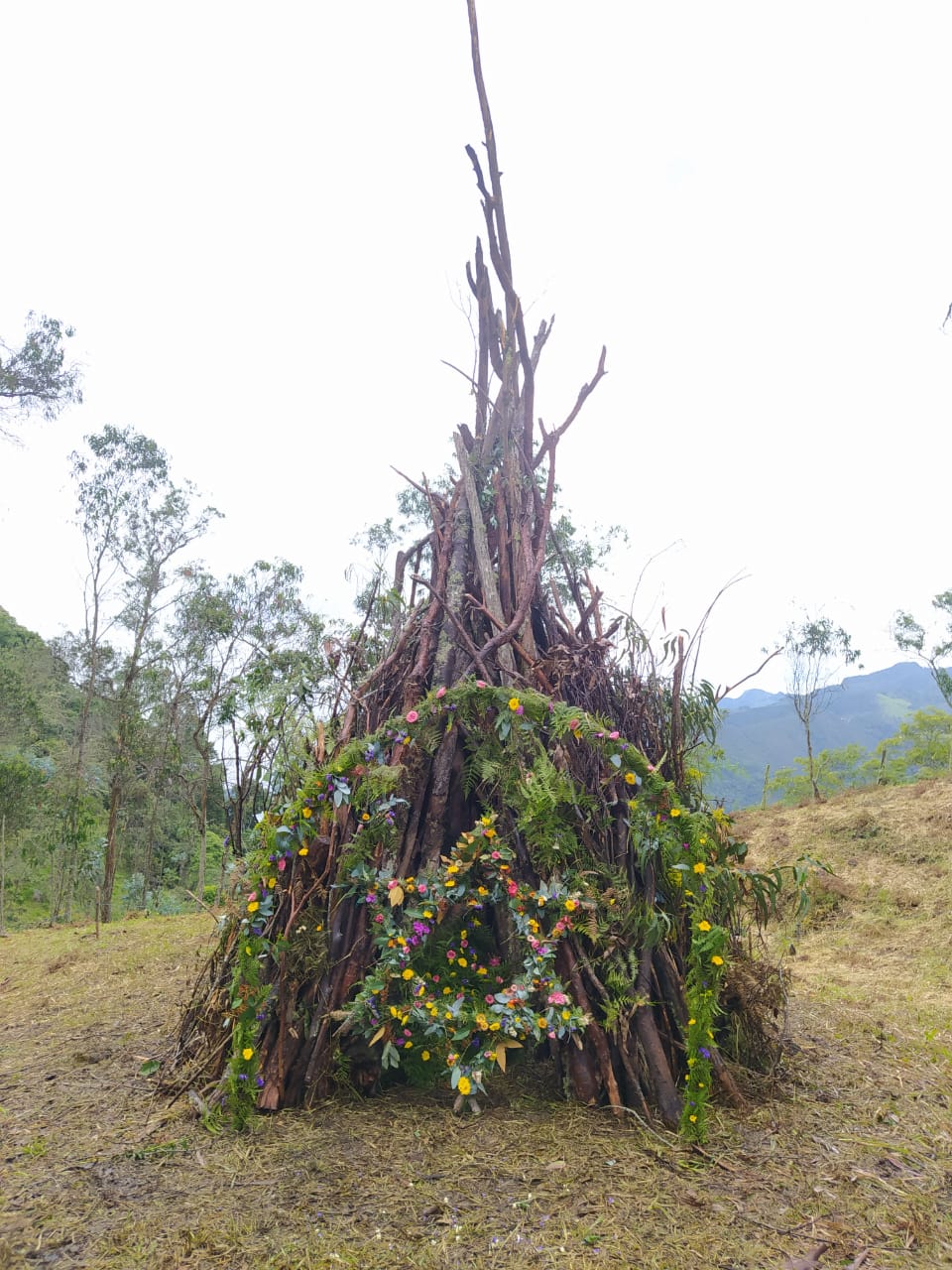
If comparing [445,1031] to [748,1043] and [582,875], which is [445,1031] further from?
[748,1043]

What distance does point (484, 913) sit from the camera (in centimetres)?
345

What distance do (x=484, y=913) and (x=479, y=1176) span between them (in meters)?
1.04

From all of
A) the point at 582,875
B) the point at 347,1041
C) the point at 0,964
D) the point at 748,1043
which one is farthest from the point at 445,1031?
the point at 0,964

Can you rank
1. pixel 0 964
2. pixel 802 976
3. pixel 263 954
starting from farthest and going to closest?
1. pixel 0 964
2. pixel 802 976
3. pixel 263 954

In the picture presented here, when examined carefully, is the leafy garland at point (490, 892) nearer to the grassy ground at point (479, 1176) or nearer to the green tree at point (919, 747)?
the grassy ground at point (479, 1176)

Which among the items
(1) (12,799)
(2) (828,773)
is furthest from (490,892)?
(2) (828,773)

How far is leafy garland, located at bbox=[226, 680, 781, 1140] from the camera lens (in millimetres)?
2898

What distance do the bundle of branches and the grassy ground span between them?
0.68 feet

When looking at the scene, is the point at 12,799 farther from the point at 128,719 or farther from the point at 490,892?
the point at 490,892

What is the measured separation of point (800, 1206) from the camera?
2389 mm

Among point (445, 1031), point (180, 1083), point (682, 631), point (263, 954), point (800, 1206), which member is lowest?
point (800, 1206)

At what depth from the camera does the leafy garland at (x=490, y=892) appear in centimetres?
290

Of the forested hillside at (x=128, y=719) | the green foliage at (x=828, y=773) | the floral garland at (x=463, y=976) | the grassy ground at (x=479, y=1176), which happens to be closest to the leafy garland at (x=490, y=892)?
the floral garland at (x=463, y=976)

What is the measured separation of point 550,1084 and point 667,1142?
585 mm
